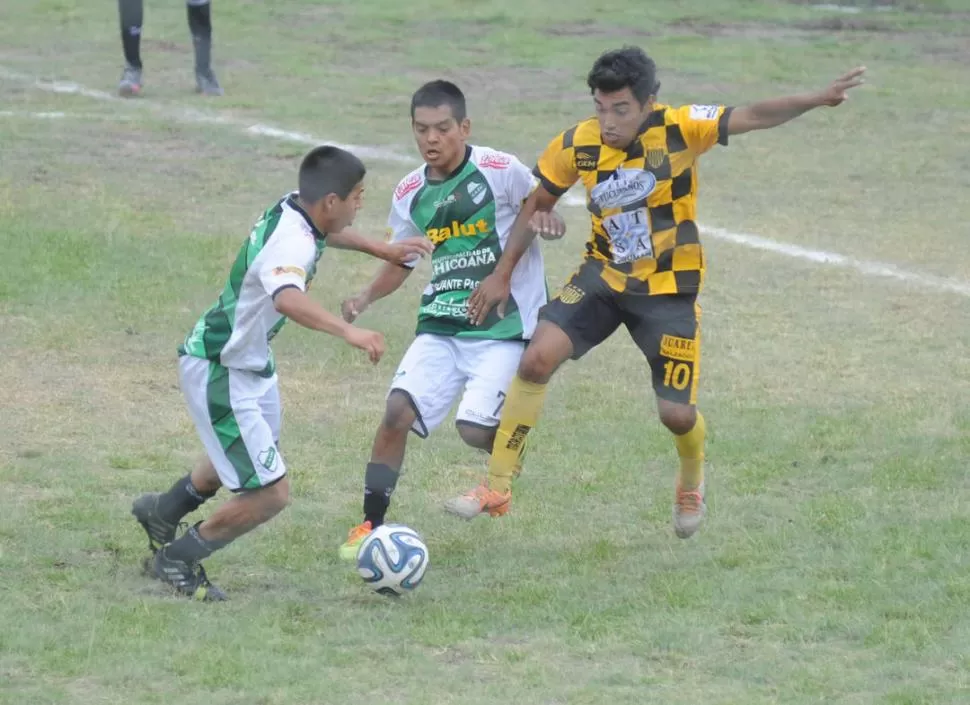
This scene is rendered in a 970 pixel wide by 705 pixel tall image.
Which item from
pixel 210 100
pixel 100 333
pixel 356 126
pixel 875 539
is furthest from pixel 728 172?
pixel 875 539

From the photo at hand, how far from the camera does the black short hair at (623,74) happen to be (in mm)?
6219

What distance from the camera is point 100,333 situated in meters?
9.62

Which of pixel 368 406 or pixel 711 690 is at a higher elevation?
pixel 711 690

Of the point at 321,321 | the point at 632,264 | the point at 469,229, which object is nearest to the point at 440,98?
the point at 469,229

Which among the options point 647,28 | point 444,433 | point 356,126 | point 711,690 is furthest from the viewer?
point 647,28

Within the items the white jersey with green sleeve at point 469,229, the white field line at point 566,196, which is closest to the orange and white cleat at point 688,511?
the white jersey with green sleeve at point 469,229

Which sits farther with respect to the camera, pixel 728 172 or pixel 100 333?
pixel 728 172

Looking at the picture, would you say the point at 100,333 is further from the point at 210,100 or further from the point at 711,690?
the point at 210,100

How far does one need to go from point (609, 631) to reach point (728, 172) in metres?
8.82

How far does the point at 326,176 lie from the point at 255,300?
1.61 feet

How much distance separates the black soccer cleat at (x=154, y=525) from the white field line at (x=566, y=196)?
6.05 meters

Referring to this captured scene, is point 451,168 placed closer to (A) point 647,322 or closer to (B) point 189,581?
(A) point 647,322

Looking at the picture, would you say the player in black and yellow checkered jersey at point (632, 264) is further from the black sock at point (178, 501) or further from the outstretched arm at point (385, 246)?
the black sock at point (178, 501)

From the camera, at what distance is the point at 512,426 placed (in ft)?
21.7
